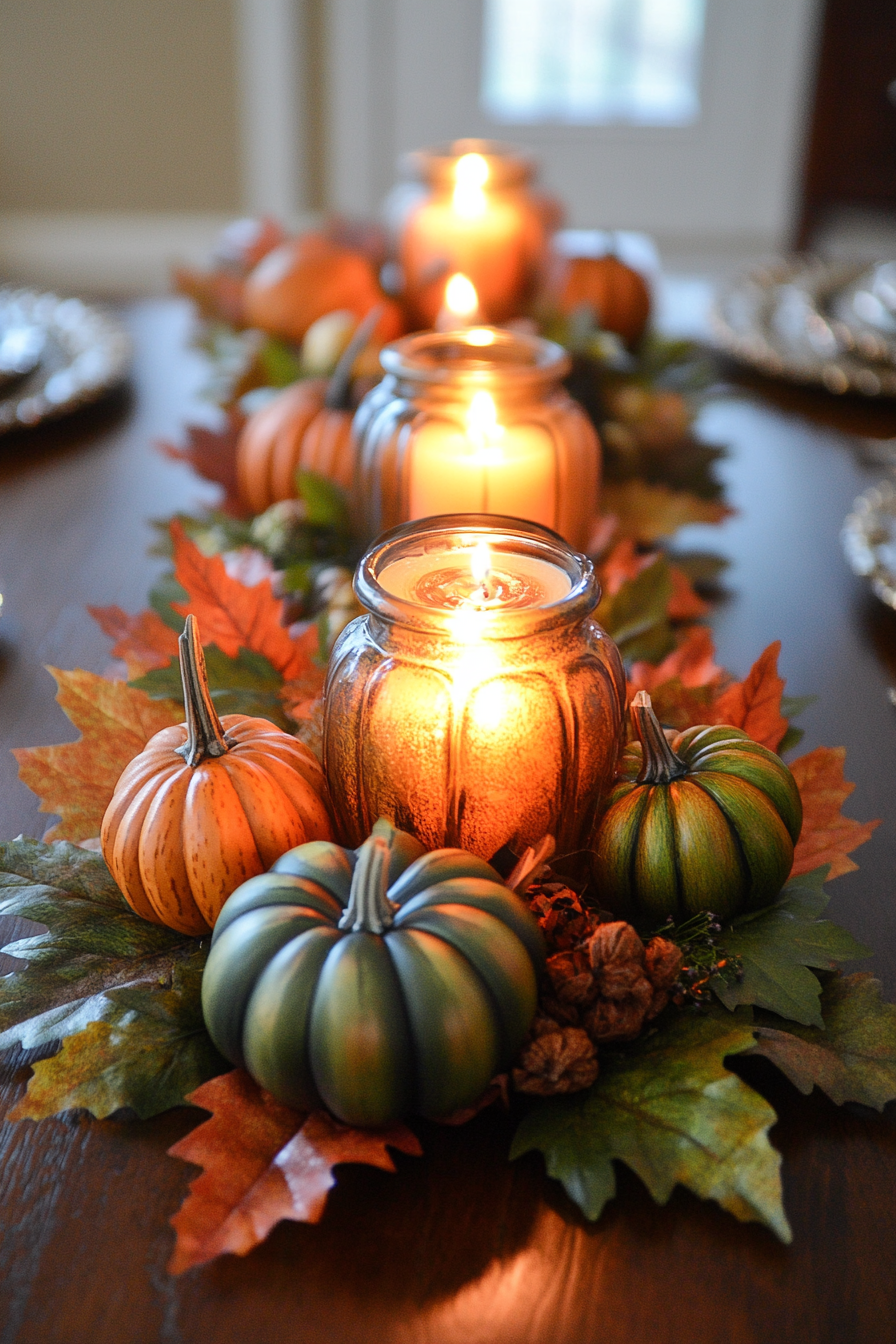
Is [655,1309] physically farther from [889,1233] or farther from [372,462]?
[372,462]

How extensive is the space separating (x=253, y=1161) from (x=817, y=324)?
3.50 ft

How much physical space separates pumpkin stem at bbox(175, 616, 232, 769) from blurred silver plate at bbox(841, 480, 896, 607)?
46 centimetres

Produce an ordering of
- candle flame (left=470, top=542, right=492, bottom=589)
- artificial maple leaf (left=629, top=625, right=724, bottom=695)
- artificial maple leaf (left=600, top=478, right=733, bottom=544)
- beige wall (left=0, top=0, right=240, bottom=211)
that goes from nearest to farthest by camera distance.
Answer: candle flame (left=470, top=542, right=492, bottom=589), artificial maple leaf (left=629, top=625, right=724, bottom=695), artificial maple leaf (left=600, top=478, right=733, bottom=544), beige wall (left=0, top=0, right=240, bottom=211)

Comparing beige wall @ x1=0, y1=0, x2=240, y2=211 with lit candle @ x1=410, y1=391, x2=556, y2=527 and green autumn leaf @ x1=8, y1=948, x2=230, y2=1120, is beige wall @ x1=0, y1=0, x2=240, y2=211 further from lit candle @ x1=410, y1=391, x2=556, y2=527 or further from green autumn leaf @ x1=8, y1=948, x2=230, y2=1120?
green autumn leaf @ x1=8, y1=948, x2=230, y2=1120

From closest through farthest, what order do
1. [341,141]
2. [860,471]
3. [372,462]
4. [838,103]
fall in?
1. [372,462]
2. [860,471]
3. [838,103]
4. [341,141]

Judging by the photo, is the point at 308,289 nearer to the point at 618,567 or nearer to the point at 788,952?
the point at 618,567

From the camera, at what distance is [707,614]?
0.75 metres

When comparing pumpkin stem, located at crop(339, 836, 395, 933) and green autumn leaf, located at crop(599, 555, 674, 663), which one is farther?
green autumn leaf, located at crop(599, 555, 674, 663)

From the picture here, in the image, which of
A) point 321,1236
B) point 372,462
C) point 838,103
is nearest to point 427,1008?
point 321,1236

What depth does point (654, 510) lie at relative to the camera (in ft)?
2.68

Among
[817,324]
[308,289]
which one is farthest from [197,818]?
[817,324]

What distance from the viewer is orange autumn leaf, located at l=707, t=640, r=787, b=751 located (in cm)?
51

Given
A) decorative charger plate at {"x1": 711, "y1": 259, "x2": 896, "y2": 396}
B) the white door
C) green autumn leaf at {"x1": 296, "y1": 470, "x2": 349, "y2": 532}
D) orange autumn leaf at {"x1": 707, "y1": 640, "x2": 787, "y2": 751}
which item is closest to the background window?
the white door

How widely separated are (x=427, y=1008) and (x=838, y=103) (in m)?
2.44
